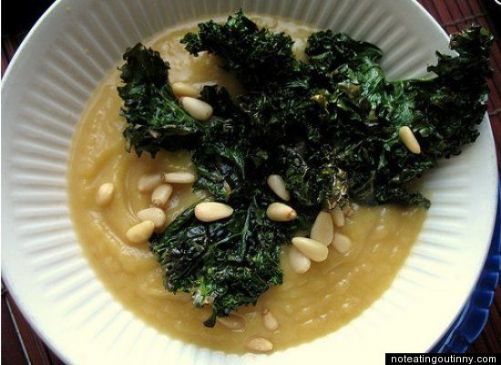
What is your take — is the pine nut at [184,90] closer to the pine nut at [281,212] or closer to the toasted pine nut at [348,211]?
the pine nut at [281,212]

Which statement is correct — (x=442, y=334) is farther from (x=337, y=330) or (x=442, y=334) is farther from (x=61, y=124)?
(x=61, y=124)

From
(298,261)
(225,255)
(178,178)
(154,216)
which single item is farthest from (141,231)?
(298,261)

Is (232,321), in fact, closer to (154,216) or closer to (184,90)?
(154,216)

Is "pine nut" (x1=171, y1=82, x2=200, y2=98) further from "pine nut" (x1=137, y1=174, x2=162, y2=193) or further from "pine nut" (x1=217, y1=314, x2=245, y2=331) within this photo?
"pine nut" (x1=217, y1=314, x2=245, y2=331)

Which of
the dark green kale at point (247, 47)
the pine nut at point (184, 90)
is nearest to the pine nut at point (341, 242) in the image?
the dark green kale at point (247, 47)

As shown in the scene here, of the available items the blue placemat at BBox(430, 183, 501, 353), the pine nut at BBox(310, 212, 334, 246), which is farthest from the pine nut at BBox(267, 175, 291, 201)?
the blue placemat at BBox(430, 183, 501, 353)

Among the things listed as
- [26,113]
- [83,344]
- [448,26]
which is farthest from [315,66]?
[83,344]

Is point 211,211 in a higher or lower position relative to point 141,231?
higher
